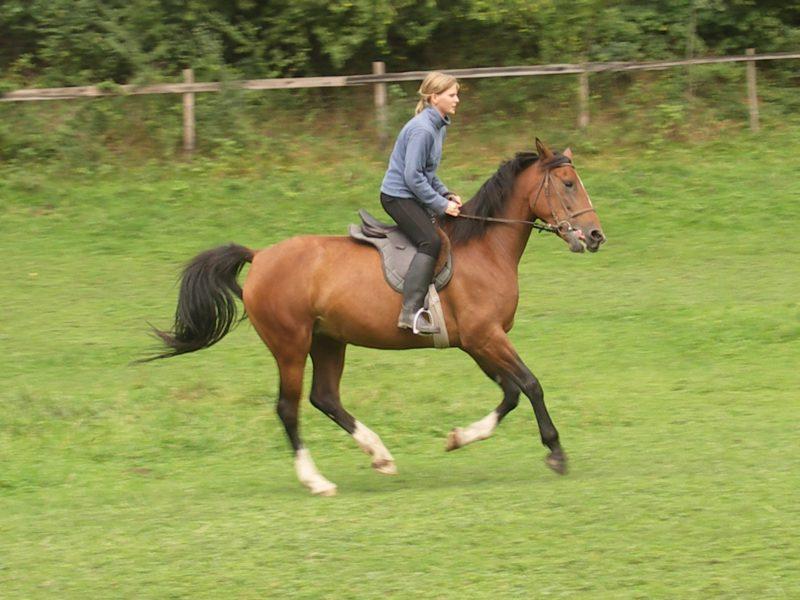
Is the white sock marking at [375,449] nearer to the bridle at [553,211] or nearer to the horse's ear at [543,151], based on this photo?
the bridle at [553,211]

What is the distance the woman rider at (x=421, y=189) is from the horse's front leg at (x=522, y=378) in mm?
397

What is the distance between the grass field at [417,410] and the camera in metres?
6.24

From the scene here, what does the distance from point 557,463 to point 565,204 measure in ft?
5.73

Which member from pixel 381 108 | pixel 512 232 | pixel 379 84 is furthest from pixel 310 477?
pixel 379 84

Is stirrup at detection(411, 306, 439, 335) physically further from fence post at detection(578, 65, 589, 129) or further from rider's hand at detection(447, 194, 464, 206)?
fence post at detection(578, 65, 589, 129)

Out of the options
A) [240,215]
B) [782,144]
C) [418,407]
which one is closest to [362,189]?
[240,215]

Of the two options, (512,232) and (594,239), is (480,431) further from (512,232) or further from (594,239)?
(594,239)

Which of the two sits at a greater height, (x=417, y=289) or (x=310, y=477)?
(x=417, y=289)

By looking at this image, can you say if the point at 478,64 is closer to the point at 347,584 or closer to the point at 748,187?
the point at 748,187

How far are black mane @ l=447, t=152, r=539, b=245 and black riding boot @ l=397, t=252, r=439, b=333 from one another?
1.28ft

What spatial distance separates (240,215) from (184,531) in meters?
10.9

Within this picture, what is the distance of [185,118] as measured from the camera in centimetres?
1952

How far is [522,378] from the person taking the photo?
8.21m

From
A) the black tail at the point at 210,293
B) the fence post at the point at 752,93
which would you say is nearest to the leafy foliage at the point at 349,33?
the fence post at the point at 752,93
